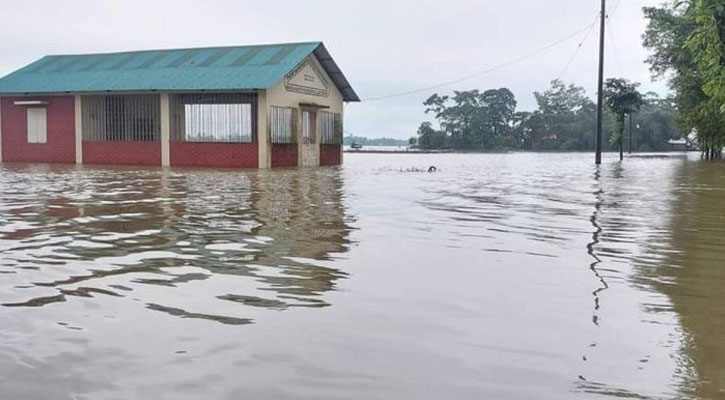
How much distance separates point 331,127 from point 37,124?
43.9ft

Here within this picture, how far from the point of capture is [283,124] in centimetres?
2897

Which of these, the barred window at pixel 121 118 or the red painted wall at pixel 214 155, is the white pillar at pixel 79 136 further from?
the red painted wall at pixel 214 155

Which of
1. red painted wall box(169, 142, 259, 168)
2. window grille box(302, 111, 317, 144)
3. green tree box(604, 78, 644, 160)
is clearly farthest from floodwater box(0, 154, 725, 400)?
green tree box(604, 78, 644, 160)

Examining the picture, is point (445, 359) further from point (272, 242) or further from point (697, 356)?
point (272, 242)

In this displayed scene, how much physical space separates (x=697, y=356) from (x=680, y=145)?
79.7 meters

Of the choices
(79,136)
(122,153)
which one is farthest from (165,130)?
(79,136)

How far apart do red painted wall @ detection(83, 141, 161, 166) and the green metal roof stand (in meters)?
2.49

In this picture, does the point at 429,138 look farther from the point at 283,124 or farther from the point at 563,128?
the point at 283,124

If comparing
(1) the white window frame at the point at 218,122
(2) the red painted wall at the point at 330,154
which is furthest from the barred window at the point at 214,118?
(2) the red painted wall at the point at 330,154

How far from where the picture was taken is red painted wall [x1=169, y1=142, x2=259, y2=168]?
2811 cm

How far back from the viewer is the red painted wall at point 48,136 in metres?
31.2

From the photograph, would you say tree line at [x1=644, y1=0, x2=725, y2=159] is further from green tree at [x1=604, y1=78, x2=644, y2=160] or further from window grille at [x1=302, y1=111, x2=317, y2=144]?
window grille at [x1=302, y1=111, x2=317, y2=144]

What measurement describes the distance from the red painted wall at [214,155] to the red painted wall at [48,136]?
540 centimetres

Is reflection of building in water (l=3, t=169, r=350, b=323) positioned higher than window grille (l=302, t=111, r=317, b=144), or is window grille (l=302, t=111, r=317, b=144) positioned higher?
window grille (l=302, t=111, r=317, b=144)
